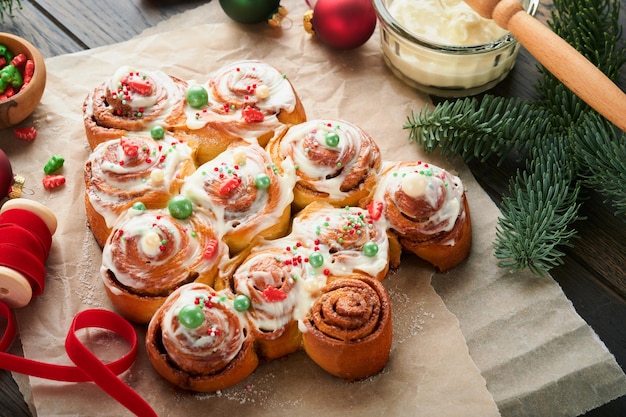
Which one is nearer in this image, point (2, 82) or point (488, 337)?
point (488, 337)

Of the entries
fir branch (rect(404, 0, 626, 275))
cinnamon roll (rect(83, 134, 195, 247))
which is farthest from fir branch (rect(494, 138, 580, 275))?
cinnamon roll (rect(83, 134, 195, 247))

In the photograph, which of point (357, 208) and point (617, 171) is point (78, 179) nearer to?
point (357, 208)

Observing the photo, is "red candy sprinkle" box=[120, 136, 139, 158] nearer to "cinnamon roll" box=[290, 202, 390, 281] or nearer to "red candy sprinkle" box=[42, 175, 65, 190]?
"red candy sprinkle" box=[42, 175, 65, 190]

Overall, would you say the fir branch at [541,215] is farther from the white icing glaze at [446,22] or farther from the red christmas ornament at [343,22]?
the red christmas ornament at [343,22]

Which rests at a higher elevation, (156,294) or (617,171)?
(617,171)

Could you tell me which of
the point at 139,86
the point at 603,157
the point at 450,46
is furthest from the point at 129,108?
the point at 603,157

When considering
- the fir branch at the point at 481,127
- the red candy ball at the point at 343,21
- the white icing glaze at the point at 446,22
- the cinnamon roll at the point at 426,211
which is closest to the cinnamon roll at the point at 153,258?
the cinnamon roll at the point at 426,211

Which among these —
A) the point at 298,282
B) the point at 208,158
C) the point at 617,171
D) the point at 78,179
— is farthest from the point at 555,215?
the point at 78,179
